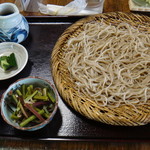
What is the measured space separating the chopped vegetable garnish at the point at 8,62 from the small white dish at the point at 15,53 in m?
0.04

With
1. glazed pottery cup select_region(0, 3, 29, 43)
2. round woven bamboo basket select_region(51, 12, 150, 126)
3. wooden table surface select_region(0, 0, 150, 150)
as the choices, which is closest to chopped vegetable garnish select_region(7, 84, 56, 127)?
round woven bamboo basket select_region(51, 12, 150, 126)

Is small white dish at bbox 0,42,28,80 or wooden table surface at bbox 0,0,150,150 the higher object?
small white dish at bbox 0,42,28,80

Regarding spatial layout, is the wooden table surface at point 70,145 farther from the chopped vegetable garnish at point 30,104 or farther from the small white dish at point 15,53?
the small white dish at point 15,53

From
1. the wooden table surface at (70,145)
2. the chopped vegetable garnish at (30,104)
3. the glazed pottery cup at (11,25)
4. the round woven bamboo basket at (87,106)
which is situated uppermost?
the glazed pottery cup at (11,25)

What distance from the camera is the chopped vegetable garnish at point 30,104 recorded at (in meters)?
1.31

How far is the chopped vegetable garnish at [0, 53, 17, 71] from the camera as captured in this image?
1.63m

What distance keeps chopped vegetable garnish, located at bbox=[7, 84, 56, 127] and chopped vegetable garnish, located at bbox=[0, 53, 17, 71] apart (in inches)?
11.0

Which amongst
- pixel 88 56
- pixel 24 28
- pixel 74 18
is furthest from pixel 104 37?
pixel 24 28

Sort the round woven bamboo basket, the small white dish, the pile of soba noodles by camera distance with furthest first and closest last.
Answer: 1. the small white dish
2. the pile of soba noodles
3. the round woven bamboo basket

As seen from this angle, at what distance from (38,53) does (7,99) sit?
21.5 inches

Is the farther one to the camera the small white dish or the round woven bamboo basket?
the small white dish

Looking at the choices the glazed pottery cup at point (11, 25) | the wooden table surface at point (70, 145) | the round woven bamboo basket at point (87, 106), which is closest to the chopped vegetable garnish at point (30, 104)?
the round woven bamboo basket at point (87, 106)

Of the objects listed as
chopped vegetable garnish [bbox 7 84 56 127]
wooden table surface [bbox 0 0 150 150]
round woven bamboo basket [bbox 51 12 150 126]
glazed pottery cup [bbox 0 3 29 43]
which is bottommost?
wooden table surface [bbox 0 0 150 150]

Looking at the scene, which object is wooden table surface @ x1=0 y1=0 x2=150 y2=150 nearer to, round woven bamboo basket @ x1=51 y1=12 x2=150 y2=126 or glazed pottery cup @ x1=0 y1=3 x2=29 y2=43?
round woven bamboo basket @ x1=51 y1=12 x2=150 y2=126
